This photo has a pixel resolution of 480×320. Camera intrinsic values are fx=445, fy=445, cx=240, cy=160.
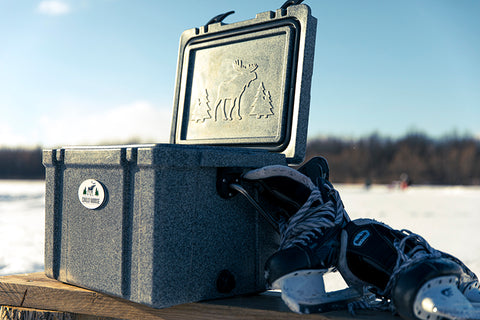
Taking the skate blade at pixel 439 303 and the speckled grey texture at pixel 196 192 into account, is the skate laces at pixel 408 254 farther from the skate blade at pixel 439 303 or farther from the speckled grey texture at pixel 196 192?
the speckled grey texture at pixel 196 192

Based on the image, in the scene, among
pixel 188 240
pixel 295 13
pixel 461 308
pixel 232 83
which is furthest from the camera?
pixel 232 83

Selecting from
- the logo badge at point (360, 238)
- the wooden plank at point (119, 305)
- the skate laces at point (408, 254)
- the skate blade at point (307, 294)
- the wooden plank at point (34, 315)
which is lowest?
the wooden plank at point (34, 315)

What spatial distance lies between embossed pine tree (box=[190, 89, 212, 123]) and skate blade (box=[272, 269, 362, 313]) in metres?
1.25

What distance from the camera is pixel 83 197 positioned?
1657 mm

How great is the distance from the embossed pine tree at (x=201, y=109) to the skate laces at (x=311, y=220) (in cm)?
102

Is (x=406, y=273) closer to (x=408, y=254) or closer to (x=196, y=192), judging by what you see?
(x=408, y=254)

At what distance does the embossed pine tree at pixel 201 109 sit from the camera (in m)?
2.44

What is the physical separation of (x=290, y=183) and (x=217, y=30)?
1.21 meters

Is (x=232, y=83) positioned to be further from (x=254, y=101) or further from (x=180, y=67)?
(x=180, y=67)

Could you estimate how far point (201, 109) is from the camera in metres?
2.47

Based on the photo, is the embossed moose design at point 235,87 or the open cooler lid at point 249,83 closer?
the open cooler lid at point 249,83

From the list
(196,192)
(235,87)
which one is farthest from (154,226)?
(235,87)

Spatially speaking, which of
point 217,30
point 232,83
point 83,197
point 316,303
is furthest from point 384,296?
point 217,30

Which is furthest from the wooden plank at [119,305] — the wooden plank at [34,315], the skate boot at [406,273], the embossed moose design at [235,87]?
the embossed moose design at [235,87]
